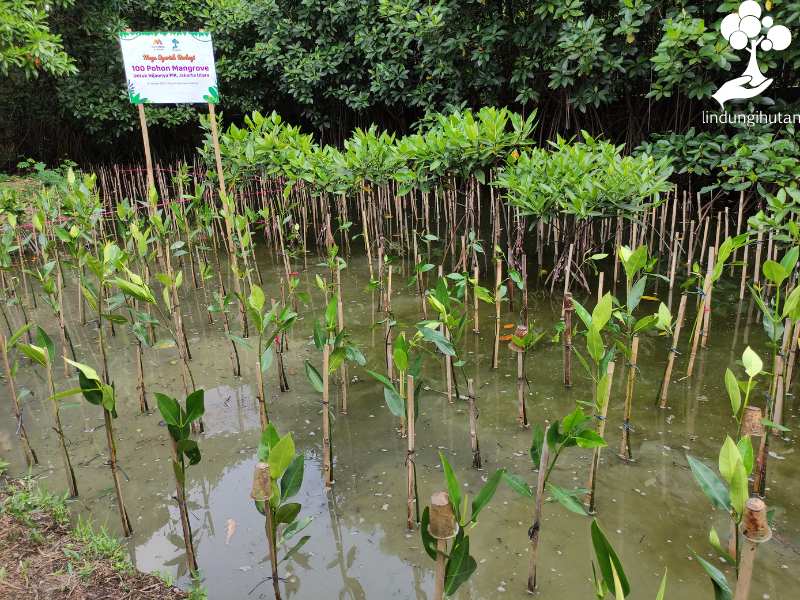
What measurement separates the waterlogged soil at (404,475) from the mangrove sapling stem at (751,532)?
25.9 inches

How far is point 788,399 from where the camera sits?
2.76 meters

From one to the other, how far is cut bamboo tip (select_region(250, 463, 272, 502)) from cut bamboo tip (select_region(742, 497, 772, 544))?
1031 millimetres

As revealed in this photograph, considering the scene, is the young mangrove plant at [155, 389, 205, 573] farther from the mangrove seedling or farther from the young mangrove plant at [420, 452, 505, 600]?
the mangrove seedling

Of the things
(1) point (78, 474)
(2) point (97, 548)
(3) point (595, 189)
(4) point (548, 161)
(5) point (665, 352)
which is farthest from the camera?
(4) point (548, 161)

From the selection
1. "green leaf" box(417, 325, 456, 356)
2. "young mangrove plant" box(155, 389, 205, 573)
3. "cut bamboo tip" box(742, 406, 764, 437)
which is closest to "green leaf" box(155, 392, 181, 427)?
"young mangrove plant" box(155, 389, 205, 573)

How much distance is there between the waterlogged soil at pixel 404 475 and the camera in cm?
188

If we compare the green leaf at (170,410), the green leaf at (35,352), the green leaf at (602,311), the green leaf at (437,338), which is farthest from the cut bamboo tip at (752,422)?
the green leaf at (35,352)

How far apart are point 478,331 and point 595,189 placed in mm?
1108

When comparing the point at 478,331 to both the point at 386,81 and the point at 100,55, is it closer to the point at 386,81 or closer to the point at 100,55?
the point at 386,81

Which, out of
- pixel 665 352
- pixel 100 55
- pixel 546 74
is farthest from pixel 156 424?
pixel 100 55

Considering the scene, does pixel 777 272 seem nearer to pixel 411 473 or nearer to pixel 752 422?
pixel 752 422

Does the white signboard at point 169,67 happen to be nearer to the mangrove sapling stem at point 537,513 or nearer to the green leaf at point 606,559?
the mangrove sapling stem at point 537,513

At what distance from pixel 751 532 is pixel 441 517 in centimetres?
59

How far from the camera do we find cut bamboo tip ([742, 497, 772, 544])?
1.10m
